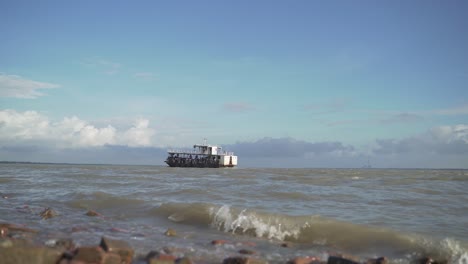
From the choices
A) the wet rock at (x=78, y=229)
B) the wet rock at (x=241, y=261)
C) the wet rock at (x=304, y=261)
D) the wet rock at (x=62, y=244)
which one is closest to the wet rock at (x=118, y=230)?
the wet rock at (x=78, y=229)

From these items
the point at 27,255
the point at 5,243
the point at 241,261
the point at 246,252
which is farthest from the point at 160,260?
the point at 5,243

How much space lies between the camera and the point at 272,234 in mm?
7570

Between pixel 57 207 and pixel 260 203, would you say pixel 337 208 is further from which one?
pixel 57 207

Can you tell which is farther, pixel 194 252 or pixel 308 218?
pixel 308 218

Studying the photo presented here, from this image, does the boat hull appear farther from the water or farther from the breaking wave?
the breaking wave

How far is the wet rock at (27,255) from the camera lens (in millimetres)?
4483

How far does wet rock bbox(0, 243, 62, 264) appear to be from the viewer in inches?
177

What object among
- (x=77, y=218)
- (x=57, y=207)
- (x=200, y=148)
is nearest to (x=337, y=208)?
(x=77, y=218)

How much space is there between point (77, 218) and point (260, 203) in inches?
214

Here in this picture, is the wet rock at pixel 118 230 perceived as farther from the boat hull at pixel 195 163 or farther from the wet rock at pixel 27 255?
the boat hull at pixel 195 163

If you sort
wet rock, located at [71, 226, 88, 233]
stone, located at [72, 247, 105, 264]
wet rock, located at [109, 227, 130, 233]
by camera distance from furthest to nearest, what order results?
wet rock, located at [109, 227, 130, 233] < wet rock, located at [71, 226, 88, 233] < stone, located at [72, 247, 105, 264]

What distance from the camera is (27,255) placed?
4.55 metres

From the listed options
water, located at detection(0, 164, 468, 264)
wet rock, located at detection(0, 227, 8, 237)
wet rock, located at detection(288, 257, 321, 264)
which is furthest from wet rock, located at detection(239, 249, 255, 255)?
wet rock, located at detection(0, 227, 8, 237)

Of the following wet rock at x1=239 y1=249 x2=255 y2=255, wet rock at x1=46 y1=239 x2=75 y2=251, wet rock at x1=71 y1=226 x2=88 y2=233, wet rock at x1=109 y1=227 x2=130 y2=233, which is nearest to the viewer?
wet rock at x1=46 y1=239 x2=75 y2=251
